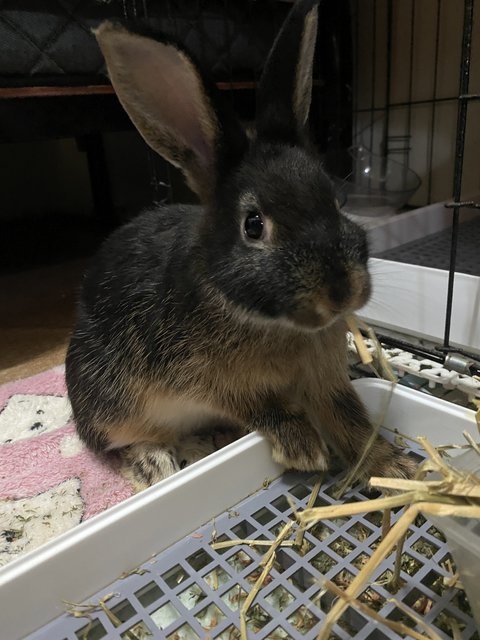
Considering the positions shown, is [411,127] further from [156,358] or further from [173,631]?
[173,631]

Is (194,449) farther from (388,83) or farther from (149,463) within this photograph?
(388,83)

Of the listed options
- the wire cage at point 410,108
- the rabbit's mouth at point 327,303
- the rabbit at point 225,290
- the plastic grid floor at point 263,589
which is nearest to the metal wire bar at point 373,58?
the wire cage at point 410,108

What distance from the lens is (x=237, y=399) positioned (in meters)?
1.17

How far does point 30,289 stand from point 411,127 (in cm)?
198

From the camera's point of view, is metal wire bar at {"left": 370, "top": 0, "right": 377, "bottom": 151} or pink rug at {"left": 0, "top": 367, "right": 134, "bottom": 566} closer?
pink rug at {"left": 0, "top": 367, "right": 134, "bottom": 566}

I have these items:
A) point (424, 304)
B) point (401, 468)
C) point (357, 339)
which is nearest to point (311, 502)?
point (401, 468)

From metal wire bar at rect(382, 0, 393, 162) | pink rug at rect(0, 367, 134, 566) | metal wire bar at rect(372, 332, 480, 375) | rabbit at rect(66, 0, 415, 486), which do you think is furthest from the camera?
metal wire bar at rect(382, 0, 393, 162)

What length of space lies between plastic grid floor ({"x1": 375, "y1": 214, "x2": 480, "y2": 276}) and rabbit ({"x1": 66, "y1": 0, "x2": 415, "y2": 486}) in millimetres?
829

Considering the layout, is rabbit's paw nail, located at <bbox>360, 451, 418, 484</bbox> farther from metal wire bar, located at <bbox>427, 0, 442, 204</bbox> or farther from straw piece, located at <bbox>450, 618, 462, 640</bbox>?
metal wire bar, located at <bbox>427, 0, 442, 204</bbox>

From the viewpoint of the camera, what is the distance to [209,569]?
3.04 ft

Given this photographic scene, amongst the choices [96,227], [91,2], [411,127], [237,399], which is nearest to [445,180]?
[411,127]

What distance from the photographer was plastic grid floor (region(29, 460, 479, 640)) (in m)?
0.82

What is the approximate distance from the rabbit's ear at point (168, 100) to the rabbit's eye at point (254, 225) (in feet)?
0.50

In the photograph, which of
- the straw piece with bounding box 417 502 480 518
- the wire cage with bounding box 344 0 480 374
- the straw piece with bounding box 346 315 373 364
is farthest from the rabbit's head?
the wire cage with bounding box 344 0 480 374
